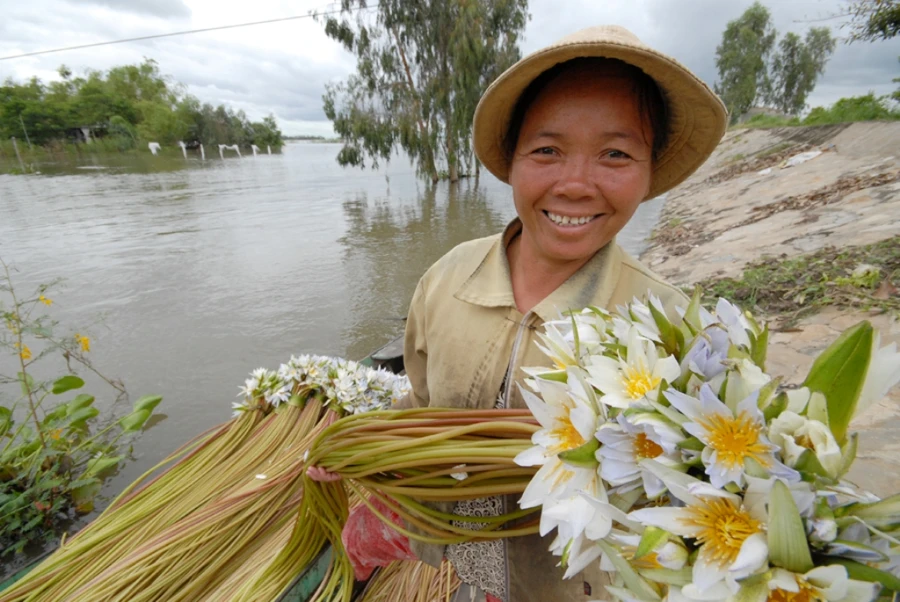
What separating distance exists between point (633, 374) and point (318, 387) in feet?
5.63

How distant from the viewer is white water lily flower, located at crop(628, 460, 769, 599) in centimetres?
35

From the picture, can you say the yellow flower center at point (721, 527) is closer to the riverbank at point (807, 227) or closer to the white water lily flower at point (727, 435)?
the white water lily flower at point (727, 435)

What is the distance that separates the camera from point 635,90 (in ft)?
2.89

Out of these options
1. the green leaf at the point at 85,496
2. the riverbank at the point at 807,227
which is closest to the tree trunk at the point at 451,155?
the riverbank at the point at 807,227

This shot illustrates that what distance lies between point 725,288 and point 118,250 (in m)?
8.62

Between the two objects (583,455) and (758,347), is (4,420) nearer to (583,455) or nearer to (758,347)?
(583,455)

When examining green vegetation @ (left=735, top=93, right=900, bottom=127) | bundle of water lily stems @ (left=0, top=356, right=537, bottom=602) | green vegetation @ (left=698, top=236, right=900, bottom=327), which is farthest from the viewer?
green vegetation @ (left=735, top=93, right=900, bottom=127)

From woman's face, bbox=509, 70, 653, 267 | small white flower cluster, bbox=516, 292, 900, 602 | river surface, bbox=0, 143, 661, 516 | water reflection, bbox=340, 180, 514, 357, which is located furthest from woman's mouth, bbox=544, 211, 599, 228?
water reflection, bbox=340, 180, 514, 357

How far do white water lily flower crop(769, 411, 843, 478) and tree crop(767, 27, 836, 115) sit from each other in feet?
156

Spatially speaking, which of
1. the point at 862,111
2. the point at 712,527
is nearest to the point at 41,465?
the point at 712,527

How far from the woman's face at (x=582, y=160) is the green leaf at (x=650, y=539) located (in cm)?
63

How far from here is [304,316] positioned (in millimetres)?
5023

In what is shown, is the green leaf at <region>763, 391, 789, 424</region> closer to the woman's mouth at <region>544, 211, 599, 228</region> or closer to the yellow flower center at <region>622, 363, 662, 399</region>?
the yellow flower center at <region>622, 363, 662, 399</region>

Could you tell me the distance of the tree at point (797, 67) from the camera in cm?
3425
